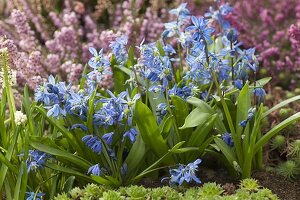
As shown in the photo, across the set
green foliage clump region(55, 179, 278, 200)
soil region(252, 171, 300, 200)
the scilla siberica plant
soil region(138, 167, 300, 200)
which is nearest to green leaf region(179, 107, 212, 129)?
the scilla siberica plant

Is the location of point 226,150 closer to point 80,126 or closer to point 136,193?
point 136,193

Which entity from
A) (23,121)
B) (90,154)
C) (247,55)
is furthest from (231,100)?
(23,121)

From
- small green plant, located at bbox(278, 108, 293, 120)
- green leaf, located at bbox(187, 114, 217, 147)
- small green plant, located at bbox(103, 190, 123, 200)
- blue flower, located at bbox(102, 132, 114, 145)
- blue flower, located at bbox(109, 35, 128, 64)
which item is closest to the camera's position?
small green plant, located at bbox(103, 190, 123, 200)

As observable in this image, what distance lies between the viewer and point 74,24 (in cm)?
453

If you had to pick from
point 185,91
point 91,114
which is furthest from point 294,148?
point 91,114

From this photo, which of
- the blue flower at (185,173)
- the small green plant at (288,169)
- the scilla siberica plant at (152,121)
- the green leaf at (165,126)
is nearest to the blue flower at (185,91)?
the scilla siberica plant at (152,121)

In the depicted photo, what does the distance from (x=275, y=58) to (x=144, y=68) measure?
1.95m

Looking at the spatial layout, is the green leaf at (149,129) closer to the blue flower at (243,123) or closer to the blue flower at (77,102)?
the blue flower at (77,102)

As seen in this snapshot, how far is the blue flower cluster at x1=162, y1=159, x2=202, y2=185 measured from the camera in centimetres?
276

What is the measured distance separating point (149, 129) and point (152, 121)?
0.15 feet

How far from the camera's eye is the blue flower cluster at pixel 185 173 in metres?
2.76

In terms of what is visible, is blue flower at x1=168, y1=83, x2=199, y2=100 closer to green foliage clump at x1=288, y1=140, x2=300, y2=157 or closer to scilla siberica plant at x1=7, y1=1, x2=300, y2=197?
scilla siberica plant at x1=7, y1=1, x2=300, y2=197

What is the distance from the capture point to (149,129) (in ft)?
9.58

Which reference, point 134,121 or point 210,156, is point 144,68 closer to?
point 134,121
